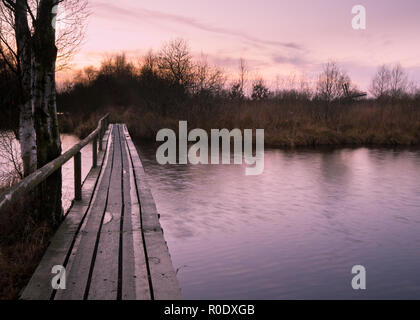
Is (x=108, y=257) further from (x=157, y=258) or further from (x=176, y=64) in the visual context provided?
(x=176, y=64)

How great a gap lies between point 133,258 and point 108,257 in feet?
0.83

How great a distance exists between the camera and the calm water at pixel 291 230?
16.8ft

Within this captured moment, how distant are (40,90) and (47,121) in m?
0.39

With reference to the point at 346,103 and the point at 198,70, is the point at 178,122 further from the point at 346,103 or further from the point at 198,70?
the point at 346,103

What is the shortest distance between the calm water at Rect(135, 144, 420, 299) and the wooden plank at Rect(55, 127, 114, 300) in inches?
50.8

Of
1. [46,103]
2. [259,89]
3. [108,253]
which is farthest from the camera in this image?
[259,89]

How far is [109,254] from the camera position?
4.13 m

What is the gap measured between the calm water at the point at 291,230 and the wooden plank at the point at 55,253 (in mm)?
1511

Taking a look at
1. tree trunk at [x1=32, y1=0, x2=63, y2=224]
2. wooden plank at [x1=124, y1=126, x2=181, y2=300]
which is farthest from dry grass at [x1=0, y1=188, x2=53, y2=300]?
wooden plank at [x1=124, y1=126, x2=181, y2=300]

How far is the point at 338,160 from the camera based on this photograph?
1603 cm

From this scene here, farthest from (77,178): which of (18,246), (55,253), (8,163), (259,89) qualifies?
(259,89)

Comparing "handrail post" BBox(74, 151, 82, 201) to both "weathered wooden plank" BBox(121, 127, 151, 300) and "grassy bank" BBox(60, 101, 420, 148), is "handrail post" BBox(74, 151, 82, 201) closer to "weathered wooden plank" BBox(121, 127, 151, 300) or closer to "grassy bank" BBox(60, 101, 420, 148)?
"weathered wooden plank" BBox(121, 127, 151, 300)

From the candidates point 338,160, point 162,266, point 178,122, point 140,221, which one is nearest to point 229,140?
point 178,122
